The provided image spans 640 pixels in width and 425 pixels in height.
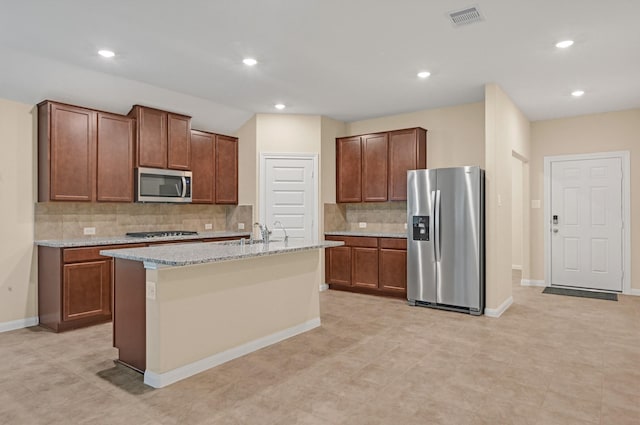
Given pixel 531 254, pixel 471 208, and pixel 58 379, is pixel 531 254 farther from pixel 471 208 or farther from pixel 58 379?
pixel 58 379

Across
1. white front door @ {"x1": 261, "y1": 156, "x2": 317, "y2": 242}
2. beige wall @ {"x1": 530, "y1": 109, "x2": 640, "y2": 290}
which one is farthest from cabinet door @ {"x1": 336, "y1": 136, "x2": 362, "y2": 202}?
beige wall @ {"x1": 530, "y1": 109, "x2": 640, "y2": 290}

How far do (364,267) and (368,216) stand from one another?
39.0 inches

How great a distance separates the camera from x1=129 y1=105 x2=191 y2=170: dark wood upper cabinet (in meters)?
4.85

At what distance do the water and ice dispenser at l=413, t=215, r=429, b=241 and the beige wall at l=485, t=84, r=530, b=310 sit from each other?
0.69 m

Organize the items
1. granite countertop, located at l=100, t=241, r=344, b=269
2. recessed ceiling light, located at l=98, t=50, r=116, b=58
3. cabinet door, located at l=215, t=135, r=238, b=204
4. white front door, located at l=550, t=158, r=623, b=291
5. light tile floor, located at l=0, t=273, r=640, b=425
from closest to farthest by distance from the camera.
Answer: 1. light tile floor, located at l=0, t=273, r=640, b=425
2. granite countertop, located at l=100, t=241, r=344, b=269
3. recessed ceiling light, located at l=98, t=50, r=116, b=58
4. white front door, located at l=550, t=158, r=623, b=291
5. cabinet door, located at l=215, t=135, r=238, b=204

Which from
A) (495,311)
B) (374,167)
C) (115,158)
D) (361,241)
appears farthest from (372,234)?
(115,158)

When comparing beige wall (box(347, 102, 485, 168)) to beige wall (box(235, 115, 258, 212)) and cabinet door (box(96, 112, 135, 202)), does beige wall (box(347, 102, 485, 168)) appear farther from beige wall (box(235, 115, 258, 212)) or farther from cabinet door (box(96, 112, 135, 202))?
cabinet door (box(96, 112, 135, 202))

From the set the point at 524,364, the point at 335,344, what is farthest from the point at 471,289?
the point at 335,344

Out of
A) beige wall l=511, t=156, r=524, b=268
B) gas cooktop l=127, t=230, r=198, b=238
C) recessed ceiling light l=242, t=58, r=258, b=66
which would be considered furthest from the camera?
beige wall l=511, t=156, r=524, b=268

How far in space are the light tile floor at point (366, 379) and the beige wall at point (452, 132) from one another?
2.35 meters

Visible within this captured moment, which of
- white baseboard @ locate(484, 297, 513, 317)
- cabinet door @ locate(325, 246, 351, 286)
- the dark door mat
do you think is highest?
cabinet door @ locate(325, 246, 351, 286)

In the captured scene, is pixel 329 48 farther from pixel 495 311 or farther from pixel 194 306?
pixel 495 311

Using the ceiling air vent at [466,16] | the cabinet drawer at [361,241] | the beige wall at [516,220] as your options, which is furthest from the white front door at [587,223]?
the ceiling air vent at [466,16]

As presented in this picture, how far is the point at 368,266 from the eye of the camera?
228 inches
